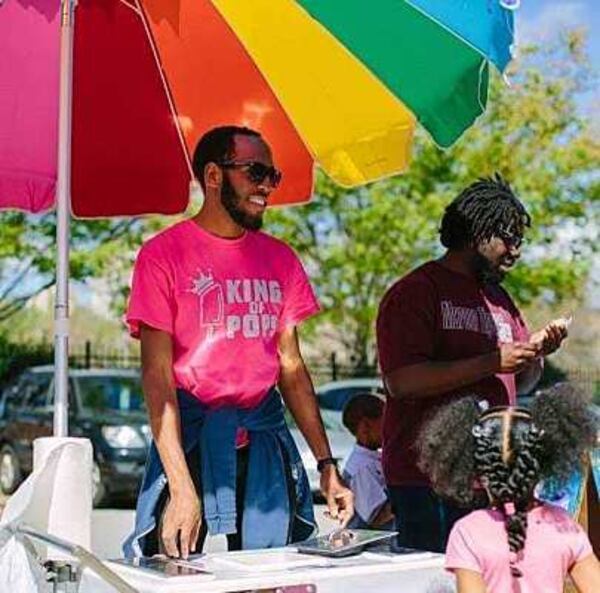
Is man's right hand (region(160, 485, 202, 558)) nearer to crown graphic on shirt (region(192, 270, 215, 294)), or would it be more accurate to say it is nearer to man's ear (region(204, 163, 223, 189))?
crown graphic on shirt (region(192, 270, 215, 294))

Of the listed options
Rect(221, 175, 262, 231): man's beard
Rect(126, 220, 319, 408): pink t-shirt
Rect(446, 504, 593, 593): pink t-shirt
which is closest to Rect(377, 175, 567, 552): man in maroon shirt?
Rect(126, 220, 319, 408): pink t-shirt

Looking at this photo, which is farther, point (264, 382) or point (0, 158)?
point (0, 158)

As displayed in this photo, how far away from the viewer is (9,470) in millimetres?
15555

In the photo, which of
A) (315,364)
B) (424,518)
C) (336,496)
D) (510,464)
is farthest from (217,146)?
(315,364)

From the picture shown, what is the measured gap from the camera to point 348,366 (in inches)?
926

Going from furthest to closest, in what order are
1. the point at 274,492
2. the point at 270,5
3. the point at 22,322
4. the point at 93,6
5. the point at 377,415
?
the point at 22,322
the point at 377,415
the point at 93,6
the point at 270,5
the point at 274,492

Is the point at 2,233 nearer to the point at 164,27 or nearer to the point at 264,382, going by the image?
the point at 164,27

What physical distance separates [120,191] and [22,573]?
7.64 ft

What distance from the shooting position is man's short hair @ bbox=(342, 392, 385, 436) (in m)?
6.47

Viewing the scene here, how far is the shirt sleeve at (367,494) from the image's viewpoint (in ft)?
19.7

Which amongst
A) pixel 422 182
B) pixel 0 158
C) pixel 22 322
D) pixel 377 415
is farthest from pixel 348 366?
pixel 0 158

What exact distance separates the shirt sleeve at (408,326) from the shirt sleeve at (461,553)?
3.67 ft

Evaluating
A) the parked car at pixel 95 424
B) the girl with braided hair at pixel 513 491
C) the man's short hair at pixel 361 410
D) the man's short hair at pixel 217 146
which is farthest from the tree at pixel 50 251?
the girl with braided hair at pixel 513 491

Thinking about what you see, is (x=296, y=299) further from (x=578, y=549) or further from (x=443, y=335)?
(x=578, y=549)
